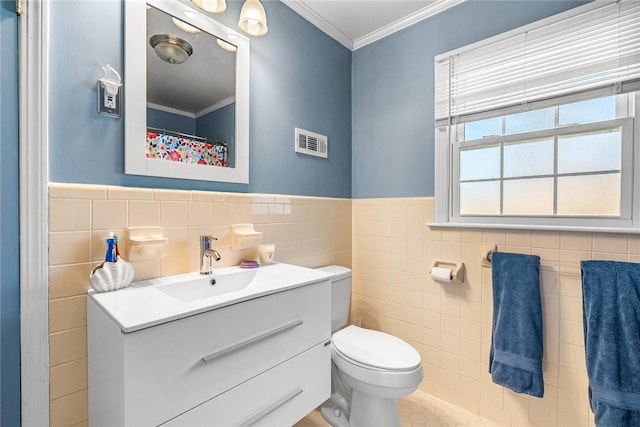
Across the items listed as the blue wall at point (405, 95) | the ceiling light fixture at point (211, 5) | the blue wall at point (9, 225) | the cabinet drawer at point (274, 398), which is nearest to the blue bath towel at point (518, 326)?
the blue wall at point (405, 95)

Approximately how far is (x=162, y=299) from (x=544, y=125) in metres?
1.85

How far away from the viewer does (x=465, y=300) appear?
1.68 meters

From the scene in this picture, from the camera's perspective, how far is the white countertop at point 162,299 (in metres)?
0.75

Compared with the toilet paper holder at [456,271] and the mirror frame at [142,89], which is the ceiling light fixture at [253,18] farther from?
the toilet paper holder at [456,271]

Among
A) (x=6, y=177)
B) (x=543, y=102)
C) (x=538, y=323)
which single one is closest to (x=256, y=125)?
(x=6, y=177)

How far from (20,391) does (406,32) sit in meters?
2.48

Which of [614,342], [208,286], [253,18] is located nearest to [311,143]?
[253,18]

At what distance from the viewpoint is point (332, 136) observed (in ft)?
6.66

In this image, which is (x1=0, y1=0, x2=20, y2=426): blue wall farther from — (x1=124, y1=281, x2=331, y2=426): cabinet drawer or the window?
the window

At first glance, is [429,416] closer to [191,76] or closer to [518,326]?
[518,326]

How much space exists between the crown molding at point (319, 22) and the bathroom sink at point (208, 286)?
1533mm

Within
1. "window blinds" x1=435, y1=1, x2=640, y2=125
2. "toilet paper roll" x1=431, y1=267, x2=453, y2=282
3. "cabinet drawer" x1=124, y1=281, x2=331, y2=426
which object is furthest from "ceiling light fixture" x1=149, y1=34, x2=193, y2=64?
"toilet paper roll" x1=431, y1=267, x2=453, y2=282

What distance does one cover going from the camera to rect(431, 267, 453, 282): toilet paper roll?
1653 mm

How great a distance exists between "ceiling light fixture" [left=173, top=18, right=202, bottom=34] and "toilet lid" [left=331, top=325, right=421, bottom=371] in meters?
1.62
